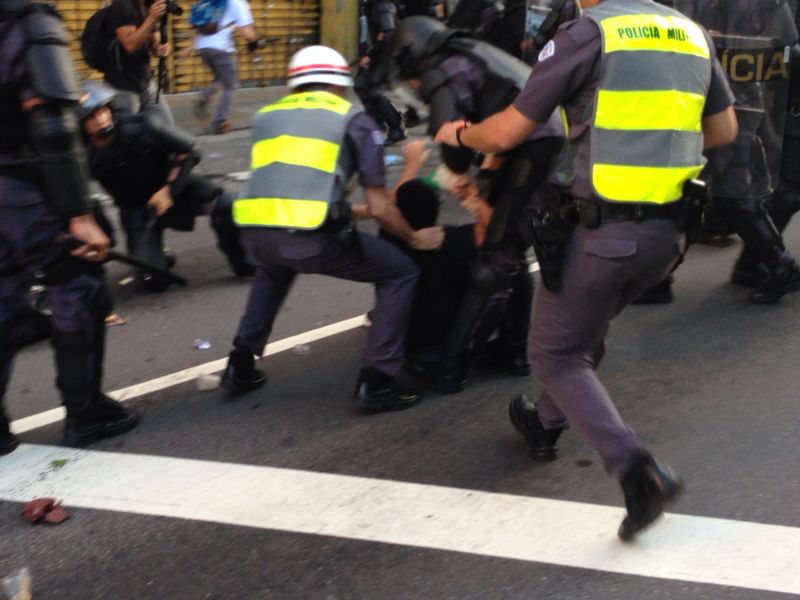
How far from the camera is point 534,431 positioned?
13.8 feet

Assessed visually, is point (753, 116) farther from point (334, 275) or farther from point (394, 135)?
point (394, 135)

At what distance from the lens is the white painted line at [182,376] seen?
15.6 feet

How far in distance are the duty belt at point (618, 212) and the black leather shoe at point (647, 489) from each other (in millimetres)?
738

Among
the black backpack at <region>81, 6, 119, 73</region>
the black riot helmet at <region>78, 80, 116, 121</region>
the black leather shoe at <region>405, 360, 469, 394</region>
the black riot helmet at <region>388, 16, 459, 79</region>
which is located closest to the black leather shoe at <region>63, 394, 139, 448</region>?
the black leather shoe at <region>405, 360, 469, 394</region>

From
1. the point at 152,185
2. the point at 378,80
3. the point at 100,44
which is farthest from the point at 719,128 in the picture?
the point at 378,80

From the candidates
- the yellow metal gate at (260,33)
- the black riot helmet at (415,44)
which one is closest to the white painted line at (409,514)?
the black riot helmet at (415,44)

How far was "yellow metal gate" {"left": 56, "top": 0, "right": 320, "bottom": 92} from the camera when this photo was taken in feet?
40.4

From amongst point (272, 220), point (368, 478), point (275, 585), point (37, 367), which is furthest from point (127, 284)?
point (275, 585)

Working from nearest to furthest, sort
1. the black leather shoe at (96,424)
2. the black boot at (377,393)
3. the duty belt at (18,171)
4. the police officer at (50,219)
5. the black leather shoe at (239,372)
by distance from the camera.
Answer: the police officer at (50,219)
the duty belt at (18,171)
the black leather shoe at (96,424)
the black boot at (377,393)
the black leather shoe at (239,372)

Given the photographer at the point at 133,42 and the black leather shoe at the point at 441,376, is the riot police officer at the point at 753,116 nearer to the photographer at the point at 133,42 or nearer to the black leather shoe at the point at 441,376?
the black leather shoe at the point at 441,376

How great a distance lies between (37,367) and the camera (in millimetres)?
5426

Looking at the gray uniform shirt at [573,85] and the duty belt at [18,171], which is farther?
the duty belt at [18,171]

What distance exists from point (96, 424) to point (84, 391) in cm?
18

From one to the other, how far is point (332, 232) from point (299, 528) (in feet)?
4.22
